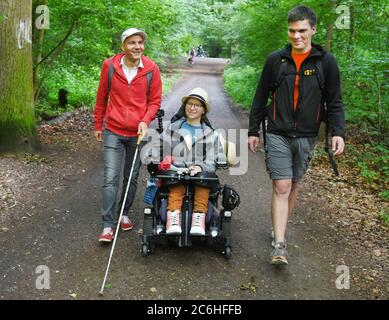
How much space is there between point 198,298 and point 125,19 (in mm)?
8136

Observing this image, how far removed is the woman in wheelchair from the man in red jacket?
14.4 inches

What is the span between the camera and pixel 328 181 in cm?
773

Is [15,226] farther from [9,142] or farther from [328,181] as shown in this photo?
[328,181]

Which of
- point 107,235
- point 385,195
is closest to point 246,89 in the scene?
point 385,195

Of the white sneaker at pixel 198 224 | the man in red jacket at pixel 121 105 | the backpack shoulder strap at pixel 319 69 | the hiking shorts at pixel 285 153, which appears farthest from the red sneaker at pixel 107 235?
the backpack shoulder strap at pixel 319 69

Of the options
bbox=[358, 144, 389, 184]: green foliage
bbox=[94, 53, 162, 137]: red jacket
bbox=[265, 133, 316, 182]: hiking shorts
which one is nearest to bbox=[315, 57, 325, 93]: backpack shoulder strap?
bbox=[265, 133, 316, 182]: hiking shorts

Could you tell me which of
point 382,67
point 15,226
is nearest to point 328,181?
point 382,67

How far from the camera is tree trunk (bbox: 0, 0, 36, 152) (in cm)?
717

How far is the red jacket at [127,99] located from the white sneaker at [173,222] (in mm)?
1070

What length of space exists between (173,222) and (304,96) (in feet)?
5.85

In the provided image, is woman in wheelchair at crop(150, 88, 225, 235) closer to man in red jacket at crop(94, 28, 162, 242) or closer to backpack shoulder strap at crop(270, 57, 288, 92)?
man in red jacket at crop(94, 28, 162, 242)

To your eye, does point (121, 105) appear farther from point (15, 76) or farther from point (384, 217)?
point (384, 217)

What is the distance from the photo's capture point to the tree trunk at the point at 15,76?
717 cm

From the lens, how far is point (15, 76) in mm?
7387
